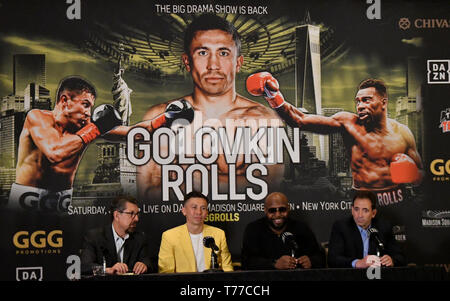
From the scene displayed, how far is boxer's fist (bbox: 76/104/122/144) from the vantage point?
20.0 ft

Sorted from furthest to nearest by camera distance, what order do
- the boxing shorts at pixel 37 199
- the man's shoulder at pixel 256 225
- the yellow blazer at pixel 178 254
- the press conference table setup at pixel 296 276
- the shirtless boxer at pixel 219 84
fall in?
the shirtless boxer at pixel 219 84 → the boxing shorts at pixel 37 199 → the man's shoulder at pixel 256 225 → the yellow blazer at pixel 178 254 → the press conference table setup at pixel 296 276

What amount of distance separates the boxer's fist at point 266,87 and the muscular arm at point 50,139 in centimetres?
158

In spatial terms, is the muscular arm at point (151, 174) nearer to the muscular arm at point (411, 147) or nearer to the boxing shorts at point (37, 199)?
the boxing shorts at point (37, 199)

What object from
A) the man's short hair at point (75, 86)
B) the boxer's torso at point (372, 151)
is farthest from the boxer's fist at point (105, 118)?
the boxer's torso at point (372, 151)

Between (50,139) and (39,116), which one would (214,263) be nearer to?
(50,139)

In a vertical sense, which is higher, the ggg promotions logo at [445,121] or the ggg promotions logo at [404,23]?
the ggg promotions logo at [404,23]

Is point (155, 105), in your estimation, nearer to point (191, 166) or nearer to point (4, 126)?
point (191, 166)

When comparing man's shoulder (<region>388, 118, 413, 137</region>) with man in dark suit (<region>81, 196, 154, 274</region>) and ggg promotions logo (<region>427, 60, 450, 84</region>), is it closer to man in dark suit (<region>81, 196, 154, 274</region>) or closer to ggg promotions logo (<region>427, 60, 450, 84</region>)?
ggg promotions logo (<region>427, 60, 450, 84</region>)

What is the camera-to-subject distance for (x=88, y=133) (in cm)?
611

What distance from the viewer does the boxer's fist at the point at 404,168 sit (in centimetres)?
635

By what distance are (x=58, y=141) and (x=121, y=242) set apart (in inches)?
52.4

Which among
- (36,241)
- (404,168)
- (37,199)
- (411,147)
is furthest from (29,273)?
(411,147)

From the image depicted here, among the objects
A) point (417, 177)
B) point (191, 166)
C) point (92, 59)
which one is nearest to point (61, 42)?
point (92, 59)
